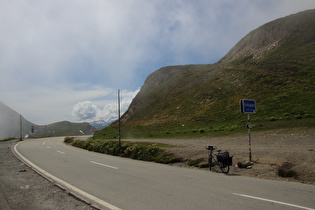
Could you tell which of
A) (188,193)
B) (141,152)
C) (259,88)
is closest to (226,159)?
(188,193)

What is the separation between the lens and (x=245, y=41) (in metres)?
73.2

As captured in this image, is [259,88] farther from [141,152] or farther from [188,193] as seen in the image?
[188,193]

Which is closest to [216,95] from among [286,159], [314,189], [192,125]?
[192,125]

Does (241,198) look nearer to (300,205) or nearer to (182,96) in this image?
(300,205)

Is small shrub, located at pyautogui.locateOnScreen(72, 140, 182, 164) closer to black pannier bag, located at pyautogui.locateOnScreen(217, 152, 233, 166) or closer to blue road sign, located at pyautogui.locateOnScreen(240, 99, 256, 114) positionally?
black pannier bag, located at pyautogui.locateOnScreen(217, 152, 233, 166)

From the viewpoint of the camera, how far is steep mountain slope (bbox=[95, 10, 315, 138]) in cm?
2930

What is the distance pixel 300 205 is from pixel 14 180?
10576 millimetres

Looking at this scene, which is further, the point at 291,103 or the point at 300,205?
Result: the point at 291,103

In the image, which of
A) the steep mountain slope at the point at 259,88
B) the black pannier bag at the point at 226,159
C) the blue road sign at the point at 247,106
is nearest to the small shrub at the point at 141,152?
the black pannier bag at the point at 226,159

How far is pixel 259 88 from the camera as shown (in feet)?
136

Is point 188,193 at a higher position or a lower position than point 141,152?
higher

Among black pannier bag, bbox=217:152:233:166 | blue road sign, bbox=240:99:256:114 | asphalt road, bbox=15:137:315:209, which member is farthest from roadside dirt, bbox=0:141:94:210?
blue road sign, bbox=240:99:256:114

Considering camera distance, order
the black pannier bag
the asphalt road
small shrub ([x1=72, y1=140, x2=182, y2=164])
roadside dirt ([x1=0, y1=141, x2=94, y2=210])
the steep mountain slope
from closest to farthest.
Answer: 1. the asphalt road
2. roadside dirt ([x1=0, y1=141, x2=94, y2=210])
3. the black pannier bag
4. small shrub ([x1=72, y1=140, x2=182, y2=164])
5. the steep mountain slope

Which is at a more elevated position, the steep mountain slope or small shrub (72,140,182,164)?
the steep mountain slope
